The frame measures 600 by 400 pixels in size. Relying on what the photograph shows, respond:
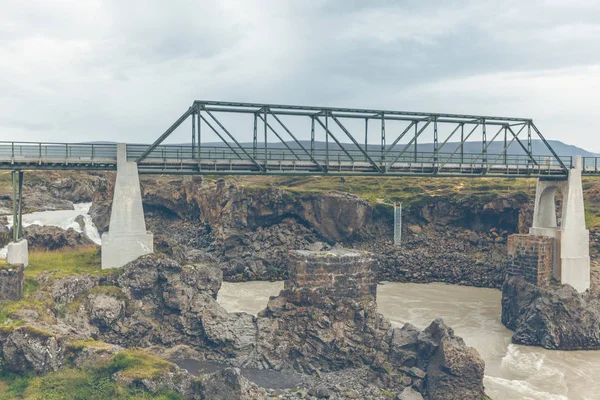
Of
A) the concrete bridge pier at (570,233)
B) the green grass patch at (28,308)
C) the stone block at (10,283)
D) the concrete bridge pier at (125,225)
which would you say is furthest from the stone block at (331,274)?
the concrete bridge pier at (570,233)

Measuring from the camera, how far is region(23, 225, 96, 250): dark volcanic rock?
4572 cm

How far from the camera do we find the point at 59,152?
43594 millimetres

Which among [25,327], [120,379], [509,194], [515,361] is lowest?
[515,361]

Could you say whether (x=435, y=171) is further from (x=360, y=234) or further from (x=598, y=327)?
(x=360, y=234)

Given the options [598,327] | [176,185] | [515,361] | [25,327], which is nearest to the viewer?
[25,327]

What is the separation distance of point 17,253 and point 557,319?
41.5m

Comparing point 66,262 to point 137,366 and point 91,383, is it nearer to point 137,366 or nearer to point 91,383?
point 91,383

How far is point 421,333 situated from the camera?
36.3m

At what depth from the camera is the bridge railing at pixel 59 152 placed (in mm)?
Answer: 42125

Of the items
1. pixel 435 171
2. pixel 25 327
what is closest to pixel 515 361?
Answer: pixel 435 171

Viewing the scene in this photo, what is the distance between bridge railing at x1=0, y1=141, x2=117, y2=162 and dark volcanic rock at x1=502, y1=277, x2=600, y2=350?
36133mm

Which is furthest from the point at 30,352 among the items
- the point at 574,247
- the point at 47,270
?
the point at 574,247

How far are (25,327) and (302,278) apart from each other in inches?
689

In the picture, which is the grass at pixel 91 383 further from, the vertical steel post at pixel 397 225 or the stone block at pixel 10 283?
the vertical steel post at pixel 397 225
